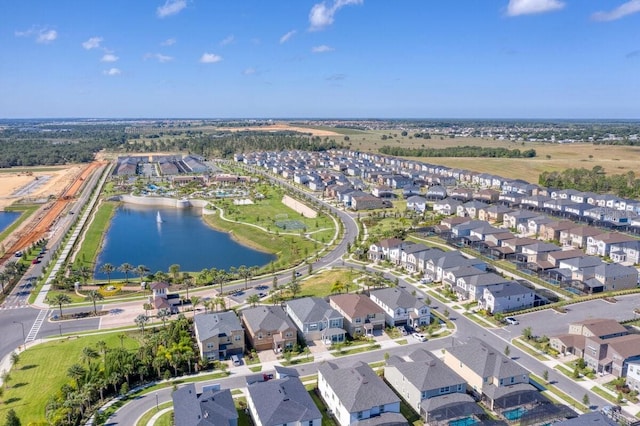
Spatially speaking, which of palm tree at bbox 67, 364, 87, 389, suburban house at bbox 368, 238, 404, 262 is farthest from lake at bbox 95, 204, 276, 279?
palm tree at bbox 67, 364, 87, 389

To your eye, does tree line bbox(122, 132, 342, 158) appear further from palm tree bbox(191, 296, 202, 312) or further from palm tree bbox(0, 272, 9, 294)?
palm tree bbox(191, 296, 202, 312)

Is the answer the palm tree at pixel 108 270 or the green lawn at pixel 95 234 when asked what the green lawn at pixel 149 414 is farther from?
the green lawn at pixel 95 234

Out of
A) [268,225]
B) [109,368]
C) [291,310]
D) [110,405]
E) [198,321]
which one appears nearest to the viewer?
[110,405]

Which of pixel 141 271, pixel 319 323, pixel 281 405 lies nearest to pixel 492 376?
pixel 281 405

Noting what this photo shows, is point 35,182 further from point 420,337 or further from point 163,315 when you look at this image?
point 420,337

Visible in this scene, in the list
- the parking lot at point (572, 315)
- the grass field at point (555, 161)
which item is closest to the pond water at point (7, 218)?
the parking lot at point (572, 315)

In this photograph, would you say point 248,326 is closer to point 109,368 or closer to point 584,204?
point 109,368

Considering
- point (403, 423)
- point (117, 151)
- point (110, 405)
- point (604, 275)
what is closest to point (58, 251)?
point (110, 405)
